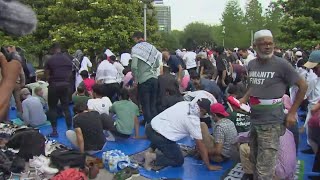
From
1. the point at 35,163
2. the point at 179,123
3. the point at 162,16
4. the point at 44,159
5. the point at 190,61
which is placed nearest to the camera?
the point at 35,163

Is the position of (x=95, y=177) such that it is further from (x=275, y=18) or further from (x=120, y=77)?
(x=275, y=18)

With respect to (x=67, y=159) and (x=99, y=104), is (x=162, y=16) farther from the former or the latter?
(x=67, y=159)

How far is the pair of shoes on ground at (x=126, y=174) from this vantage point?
530 cm

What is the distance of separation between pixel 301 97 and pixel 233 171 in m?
1.95

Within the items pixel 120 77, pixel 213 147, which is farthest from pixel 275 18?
pixel 213 147

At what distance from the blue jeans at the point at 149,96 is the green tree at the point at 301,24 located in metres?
18.5

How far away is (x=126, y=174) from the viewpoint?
5.37 metres

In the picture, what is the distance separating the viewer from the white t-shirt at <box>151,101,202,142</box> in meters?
5.44

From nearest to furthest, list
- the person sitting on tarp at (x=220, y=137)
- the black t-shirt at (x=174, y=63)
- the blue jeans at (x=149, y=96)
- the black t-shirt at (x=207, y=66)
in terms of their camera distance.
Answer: the person sitting on tarp at (x=220, y=137)
the blue jeans at (x=149, y=96)
the black t-shirt at (x=174, y=63)
the black t-shirt at (x=207, y=66)

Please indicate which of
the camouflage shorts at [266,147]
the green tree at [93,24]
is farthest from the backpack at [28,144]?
the green tree at [93,24]

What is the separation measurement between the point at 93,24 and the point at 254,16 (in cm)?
3698

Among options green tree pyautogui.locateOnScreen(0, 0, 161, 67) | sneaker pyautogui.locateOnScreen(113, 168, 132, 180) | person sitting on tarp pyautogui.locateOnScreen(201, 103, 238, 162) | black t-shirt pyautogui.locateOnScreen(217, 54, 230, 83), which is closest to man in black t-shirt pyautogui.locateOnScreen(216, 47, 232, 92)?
black t-shirt pyautogui.locateOnScreen(217, 54, 230, 83)

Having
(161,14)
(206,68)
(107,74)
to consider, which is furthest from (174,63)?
(161,14)

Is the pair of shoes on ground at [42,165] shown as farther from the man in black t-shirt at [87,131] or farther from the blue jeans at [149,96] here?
the blue jeans at [149,96]
